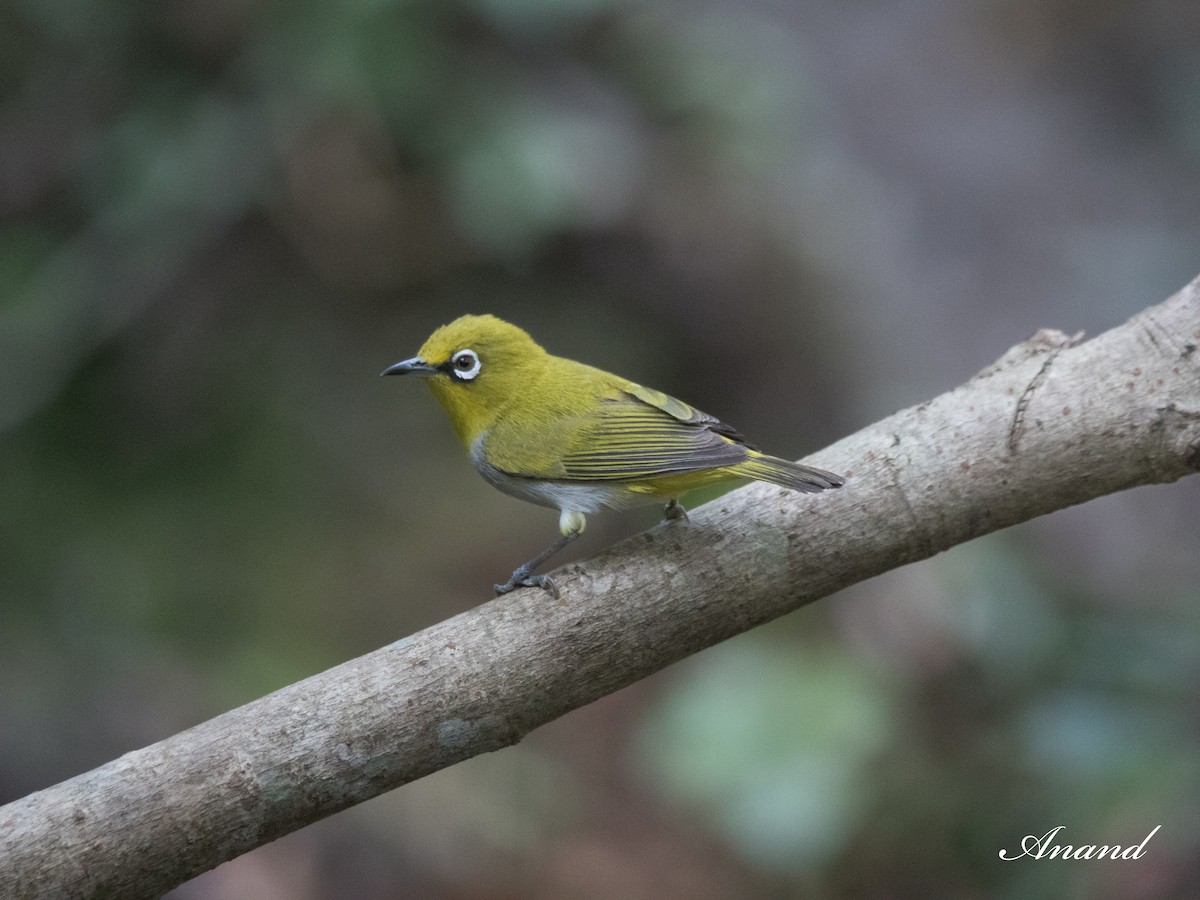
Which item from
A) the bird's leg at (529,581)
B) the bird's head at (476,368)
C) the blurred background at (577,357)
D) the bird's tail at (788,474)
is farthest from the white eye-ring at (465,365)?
the blurred background at (577,357)

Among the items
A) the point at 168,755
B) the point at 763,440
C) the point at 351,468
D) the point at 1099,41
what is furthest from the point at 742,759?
the point at 1099,41

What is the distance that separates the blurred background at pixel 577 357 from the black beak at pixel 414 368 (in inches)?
80.9

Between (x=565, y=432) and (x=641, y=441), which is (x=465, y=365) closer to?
(x=565, y=432)

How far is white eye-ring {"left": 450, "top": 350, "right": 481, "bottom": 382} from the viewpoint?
3924mm

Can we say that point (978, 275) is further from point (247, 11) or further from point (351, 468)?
point (247, 11)

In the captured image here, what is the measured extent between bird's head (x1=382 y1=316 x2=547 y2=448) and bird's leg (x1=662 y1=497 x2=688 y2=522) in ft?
2.30

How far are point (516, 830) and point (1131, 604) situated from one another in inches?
133

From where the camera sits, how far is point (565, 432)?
382cm

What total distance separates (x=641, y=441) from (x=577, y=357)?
4362mm

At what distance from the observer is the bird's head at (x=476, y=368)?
12.9 feet

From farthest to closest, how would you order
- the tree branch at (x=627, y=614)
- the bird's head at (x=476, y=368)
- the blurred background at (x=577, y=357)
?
the blurred background at (x=577, y=357) < the bird's head at (x=476, y=368) < the tree branch at (x=627, y=614)

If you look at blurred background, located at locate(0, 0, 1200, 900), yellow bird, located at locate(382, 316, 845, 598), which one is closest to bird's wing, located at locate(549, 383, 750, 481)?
yellow bird, located at locate(382, 316, 845, 598)

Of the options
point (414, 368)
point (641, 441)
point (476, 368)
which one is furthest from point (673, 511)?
point (414, 368)

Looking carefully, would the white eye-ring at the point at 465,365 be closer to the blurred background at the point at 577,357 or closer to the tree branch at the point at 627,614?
the tree branch at the point at 627,614
